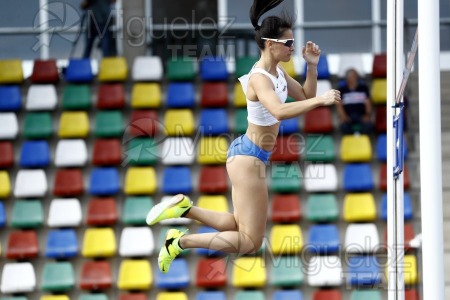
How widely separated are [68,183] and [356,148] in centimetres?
254

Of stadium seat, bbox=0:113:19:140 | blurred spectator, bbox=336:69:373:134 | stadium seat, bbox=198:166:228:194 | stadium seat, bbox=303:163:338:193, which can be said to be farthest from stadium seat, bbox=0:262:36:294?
blurred spectator, bbox=336:69:373:134

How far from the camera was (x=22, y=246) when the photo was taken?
9.73 metres

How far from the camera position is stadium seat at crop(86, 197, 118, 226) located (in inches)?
386

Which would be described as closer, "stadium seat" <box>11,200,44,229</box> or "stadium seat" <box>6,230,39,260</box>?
"stadium seat" <box>6,230,39,260</box>

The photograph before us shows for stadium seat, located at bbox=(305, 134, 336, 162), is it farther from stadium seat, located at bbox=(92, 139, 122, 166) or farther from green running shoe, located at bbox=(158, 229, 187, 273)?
green running shoe, located at bbox=(158, 229, 187, 273)

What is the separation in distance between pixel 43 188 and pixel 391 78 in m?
5.18

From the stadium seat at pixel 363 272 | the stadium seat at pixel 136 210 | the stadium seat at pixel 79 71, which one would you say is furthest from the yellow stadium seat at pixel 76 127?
the stadium seat at pixel 363 272

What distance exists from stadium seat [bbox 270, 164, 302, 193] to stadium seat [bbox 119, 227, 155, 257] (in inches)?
45.2

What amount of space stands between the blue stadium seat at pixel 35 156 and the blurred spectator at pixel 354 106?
2.62 m

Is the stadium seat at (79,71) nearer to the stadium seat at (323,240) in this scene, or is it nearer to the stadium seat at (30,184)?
the stadium seat at (30,184)

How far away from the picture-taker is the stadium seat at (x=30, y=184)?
9.98 m

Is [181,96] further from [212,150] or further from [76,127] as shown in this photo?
[76,127]

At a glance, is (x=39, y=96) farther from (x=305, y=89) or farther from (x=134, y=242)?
(x=305, y=89)

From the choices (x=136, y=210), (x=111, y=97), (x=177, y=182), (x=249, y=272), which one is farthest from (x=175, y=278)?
(x=111, y=97)
